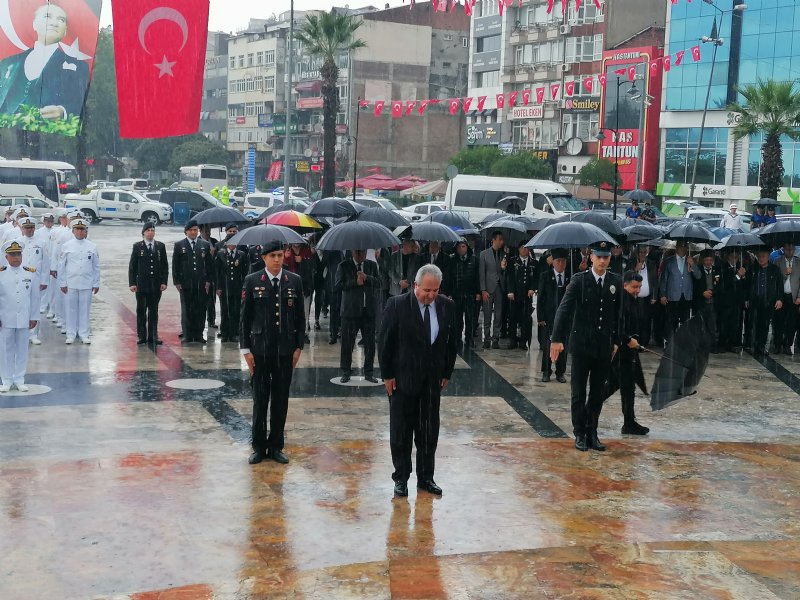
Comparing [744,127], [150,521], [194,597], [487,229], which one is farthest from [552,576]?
[744,127]

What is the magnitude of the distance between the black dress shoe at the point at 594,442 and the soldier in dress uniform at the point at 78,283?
8.07 metres

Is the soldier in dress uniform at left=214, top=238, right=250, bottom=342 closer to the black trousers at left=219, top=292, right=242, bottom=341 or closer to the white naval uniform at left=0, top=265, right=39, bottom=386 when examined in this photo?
the black trousers at left=219, top=292, right=242, bottom=341

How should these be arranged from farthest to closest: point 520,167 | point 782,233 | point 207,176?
point 207,176 < point 520,167 < point 782,233

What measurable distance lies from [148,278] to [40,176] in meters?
41.4

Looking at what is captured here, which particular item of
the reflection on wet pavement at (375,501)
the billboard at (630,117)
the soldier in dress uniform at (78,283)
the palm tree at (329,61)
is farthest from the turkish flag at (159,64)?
the billboard at (630,117)

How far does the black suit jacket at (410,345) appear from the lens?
813 centimetres

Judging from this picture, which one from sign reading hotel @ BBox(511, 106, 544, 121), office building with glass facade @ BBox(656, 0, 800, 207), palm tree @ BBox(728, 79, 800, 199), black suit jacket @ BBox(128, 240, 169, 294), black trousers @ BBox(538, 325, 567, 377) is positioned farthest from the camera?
sign reading hotel @ BBox(511, 106, 544, 121)

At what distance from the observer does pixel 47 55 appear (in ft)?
27.2

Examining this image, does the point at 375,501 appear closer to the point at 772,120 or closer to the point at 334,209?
the point at 334,209

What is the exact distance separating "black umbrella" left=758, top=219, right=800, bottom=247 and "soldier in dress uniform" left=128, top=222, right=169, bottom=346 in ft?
28.5

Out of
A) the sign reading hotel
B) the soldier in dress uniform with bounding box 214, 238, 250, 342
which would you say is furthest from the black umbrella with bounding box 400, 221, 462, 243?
the sign reading hotel

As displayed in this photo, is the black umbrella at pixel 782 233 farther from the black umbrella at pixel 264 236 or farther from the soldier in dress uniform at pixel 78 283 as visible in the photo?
the soldier in dress uniform at pixel 78 283

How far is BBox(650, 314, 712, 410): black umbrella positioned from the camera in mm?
10578

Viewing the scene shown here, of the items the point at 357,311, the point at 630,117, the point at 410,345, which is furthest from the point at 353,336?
the point at 630,117
